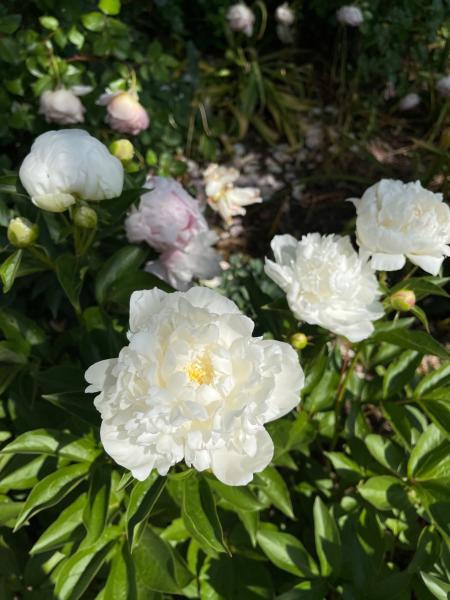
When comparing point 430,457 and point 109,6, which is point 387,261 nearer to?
point 430,457

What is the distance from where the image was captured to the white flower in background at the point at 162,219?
1.17 meters

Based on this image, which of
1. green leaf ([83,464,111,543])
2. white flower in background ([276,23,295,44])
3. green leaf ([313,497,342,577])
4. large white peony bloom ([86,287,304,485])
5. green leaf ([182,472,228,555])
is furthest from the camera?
white flower in background ([276,23,295,44])

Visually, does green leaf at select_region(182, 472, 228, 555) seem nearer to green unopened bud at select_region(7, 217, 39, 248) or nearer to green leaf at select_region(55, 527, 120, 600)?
green leaf at select_region(55, 527, 120, 600)

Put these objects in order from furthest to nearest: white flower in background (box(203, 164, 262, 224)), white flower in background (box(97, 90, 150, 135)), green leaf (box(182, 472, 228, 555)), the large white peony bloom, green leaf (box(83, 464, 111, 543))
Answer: white flower in background (box(203, 164, 262, 224)), white flower in background (box(97, 90, 150, 135)), green leaf (box(83, 464, 111, 543)), green leaf (box(182, 472, 228, 555)), the large white peony bloom

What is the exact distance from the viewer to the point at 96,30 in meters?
1.51

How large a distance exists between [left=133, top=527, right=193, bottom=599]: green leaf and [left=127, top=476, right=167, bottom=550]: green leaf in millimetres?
189

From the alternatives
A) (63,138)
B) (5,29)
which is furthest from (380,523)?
(5,29)

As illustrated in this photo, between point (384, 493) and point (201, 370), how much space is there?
0.52m

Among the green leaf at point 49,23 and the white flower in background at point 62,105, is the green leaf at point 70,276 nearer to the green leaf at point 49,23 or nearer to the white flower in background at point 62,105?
the white flower in background at point 62,105

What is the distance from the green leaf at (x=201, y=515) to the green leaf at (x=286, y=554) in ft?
0.77

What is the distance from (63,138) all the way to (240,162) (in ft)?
5.60

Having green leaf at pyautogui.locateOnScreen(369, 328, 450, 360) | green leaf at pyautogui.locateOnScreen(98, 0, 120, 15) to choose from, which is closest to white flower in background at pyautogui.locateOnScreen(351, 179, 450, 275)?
green leaf at pyautogui.locateOnScreen(369, 328, 450, 360)

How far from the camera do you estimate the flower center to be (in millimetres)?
727

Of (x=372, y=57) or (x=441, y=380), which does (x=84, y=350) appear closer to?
(x=441, y=380)
